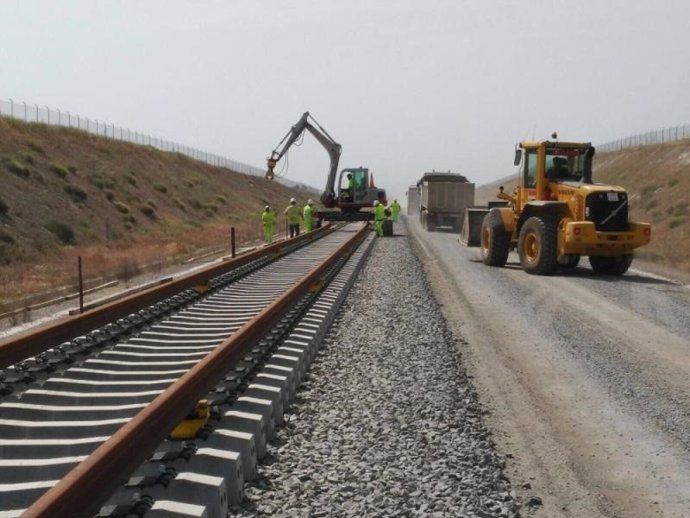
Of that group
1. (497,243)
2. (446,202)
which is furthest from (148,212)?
(497,243)

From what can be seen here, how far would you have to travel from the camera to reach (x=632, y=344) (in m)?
8.69

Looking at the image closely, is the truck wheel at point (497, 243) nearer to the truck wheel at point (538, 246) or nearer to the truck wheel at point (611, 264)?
the truck wheel at point (538, 246)

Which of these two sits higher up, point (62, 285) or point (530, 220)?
point (530, 220)

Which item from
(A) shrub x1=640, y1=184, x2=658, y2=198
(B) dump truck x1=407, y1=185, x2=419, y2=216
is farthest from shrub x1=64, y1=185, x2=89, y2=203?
(A) shrub x1=640, y1=184, x2=658, y2=198

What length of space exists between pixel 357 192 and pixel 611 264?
67.4 ft

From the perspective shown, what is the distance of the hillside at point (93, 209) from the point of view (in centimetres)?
2120

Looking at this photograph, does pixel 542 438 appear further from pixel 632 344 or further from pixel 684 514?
pixel 632 344

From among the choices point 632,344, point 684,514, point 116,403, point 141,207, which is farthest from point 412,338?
point 141,207

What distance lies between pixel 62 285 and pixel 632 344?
12.7 metres

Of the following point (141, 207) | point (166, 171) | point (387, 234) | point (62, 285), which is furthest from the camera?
point (166, 171)

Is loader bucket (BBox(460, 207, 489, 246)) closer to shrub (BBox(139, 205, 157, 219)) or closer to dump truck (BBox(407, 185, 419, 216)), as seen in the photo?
shrub (BBox(139, 205, 157, 219))

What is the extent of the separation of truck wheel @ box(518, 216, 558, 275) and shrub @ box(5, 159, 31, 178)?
24.0m

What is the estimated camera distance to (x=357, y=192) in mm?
35656

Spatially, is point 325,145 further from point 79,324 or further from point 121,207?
point 79,324
